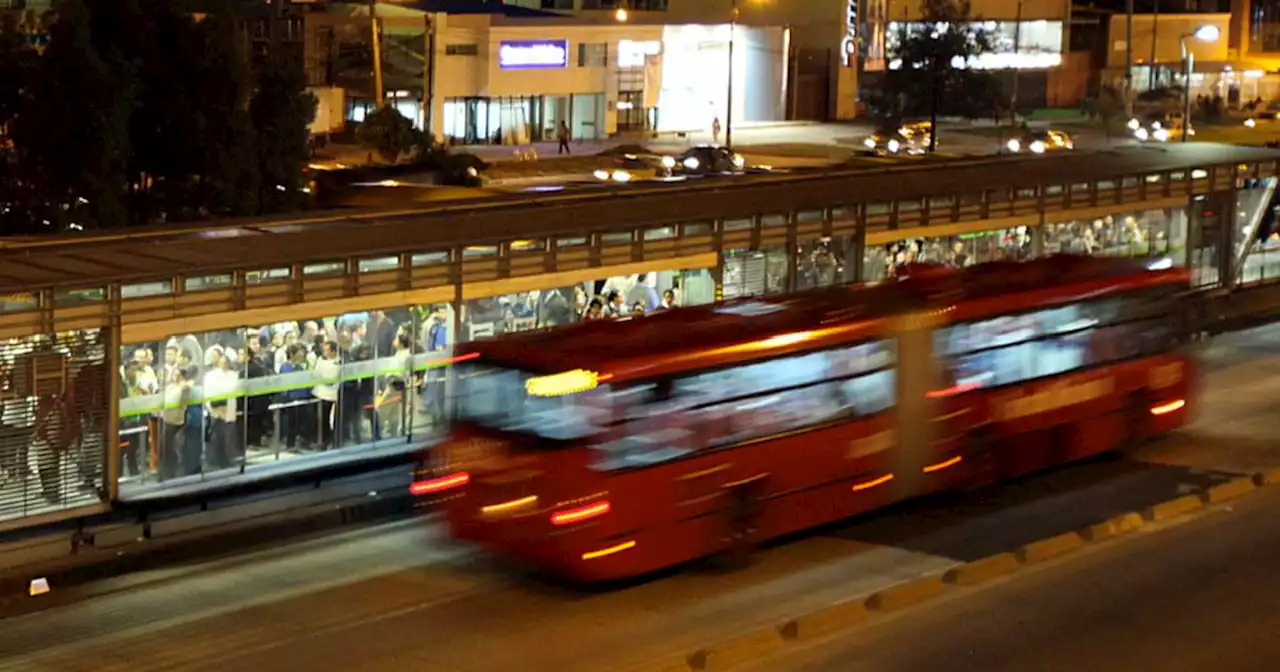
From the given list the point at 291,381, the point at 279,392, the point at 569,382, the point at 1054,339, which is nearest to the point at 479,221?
the point at 291,381

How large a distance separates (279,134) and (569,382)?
83.2 feet

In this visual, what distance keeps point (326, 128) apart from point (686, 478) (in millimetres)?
47938

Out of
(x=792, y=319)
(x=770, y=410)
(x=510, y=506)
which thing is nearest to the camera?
(x=510, y=506)

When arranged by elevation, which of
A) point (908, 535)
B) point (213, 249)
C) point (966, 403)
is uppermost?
point (213, 249)

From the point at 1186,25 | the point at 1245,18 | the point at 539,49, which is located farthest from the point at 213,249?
the point at 1245,18

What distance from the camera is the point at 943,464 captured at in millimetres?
18016

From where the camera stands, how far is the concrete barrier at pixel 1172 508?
705 inches

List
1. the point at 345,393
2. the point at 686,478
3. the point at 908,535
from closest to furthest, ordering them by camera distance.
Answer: the point at 686,478
the point at 908,535
the point at 345,393

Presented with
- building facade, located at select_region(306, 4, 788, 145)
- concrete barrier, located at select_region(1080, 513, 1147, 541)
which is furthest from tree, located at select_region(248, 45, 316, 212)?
building facade, located at select_region(306, 4, 788, 145)

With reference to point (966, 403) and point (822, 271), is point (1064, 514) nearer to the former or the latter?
point (966, 403)

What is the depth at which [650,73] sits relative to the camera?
76062 millimetres

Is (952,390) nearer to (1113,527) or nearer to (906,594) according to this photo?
(1113,527)

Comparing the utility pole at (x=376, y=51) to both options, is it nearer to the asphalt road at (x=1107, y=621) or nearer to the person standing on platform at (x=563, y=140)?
the person standing on platform at (x=563, y=140)

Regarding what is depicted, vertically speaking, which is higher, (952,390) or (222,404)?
(952,390)
